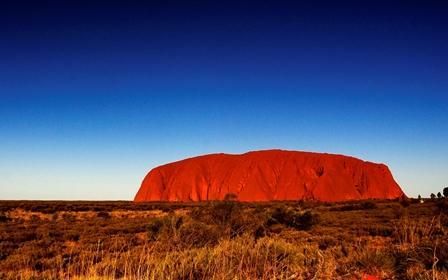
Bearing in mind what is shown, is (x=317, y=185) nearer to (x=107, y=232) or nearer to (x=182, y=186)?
(x=182, y=186)

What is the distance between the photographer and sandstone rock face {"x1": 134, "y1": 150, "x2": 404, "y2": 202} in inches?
2618

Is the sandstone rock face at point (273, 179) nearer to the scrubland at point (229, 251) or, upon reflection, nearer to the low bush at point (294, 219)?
the low bush at point (294, 219)

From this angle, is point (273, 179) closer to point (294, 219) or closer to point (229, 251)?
point (294, 219)

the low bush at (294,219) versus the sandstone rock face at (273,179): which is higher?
the sandstone rock face at (273,179)

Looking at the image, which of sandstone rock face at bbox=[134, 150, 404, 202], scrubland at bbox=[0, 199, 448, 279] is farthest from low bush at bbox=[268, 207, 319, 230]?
sandstone rock face at bbox=[134, 150, 404, 202]

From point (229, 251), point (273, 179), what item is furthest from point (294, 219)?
point (273, 179)

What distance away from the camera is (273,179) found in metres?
69.8

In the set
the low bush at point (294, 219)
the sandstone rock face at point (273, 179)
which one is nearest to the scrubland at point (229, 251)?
the low bush at point (294, 219)

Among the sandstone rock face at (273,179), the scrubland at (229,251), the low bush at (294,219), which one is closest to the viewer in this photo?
the scrubland at (229,251)

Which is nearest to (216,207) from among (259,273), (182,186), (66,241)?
(66,241)

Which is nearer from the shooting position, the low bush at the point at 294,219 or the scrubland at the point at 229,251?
the scrubland at the point at 229,251

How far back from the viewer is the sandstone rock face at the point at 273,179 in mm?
66500

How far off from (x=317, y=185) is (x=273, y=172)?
26.6ft

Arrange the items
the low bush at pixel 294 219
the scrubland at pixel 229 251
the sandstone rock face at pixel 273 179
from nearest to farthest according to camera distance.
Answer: the scrubland at pixel 229 251 → the low bush at pixel 294 219 → the sandstone rock face at pixel 273 179
